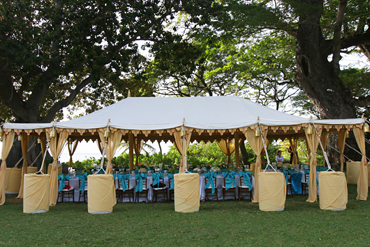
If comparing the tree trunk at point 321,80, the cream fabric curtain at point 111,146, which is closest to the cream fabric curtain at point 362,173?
the tree trunk at point 321,80

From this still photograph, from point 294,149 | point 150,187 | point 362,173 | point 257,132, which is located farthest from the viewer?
point 294,149

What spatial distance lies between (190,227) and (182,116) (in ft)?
14.8

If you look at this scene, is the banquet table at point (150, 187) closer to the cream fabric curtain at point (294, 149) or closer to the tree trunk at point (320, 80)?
the cream fabric curtain at point (294, 149)

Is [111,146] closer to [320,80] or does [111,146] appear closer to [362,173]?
[362,173]

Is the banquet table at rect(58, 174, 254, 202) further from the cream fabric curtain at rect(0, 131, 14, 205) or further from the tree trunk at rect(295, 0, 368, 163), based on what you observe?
the tree trunk at rect(295, 0, 368, 163)

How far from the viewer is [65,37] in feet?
39.2

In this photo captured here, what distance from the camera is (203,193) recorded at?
8703 mm

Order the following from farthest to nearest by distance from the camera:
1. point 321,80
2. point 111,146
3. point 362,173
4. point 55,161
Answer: point 321,80 < point 362,173 < point 111,146 < point 55,161

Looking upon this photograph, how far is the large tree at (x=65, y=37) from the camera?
10.7m

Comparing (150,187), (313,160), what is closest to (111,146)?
(150,187)

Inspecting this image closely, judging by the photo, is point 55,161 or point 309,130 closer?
point 309,130

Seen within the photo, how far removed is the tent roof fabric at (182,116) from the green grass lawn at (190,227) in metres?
2.21

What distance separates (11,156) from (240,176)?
1076 cm

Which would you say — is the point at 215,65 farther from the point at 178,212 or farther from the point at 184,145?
the point at 178,212
